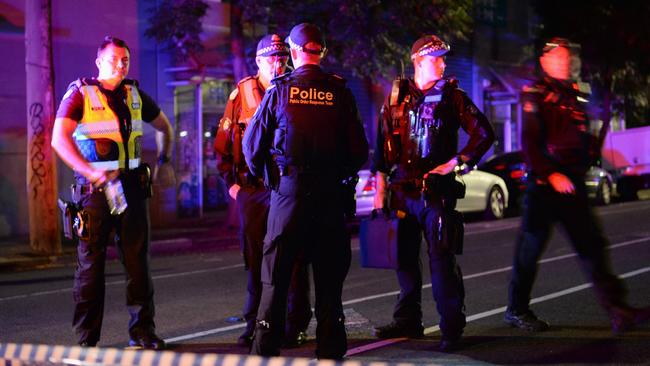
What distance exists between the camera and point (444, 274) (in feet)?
19.8

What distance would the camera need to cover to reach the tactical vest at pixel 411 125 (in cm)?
612

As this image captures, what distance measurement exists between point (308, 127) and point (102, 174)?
148 centimetres

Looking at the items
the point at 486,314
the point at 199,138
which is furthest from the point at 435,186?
the point at 199,138

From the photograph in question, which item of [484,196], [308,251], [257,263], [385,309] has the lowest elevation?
[385,309]

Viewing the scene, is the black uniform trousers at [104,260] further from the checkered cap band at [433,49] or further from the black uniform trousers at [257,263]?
the checkered cap band at [433,49]

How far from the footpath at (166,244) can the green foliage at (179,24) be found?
134 inches

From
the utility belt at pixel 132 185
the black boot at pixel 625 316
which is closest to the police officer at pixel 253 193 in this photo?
the utility belt at pixel 132 185

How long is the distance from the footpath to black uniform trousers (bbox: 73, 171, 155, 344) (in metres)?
6.91

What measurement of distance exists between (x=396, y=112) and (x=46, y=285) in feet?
18.4

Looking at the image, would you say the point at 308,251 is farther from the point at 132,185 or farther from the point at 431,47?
the point at 431,47

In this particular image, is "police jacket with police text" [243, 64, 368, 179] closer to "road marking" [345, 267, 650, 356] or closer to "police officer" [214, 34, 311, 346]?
"police officer" [214, 34, 311, 346]

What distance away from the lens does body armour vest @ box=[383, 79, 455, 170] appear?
20.1 ft

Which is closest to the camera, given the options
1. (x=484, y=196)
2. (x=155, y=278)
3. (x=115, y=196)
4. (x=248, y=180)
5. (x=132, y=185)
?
(x=115, y=196)

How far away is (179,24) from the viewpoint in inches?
646
